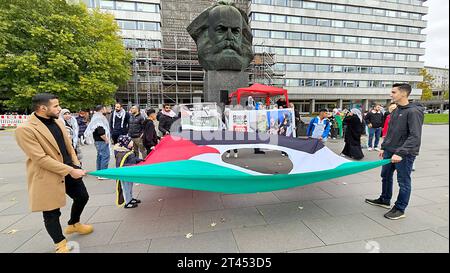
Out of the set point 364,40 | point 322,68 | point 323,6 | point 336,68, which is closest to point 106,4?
point 323,6

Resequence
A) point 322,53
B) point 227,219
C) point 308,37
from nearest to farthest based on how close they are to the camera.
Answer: point 227,219 → point 308,37 → point 322,53

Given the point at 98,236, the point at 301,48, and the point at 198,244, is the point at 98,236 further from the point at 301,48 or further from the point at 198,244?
the point at 301,48

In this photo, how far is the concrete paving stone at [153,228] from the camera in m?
2.95

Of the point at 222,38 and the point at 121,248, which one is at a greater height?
the point at 222,38

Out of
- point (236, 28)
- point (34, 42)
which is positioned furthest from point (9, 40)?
point (236, 28)

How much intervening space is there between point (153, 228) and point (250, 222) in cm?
145

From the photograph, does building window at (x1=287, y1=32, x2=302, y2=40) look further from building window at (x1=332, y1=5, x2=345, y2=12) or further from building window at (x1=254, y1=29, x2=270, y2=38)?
building window at (x1=332, y1=5, x2=345, y2=12)

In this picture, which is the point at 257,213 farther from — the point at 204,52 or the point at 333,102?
the point at 333,102

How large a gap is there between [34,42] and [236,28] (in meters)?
15.5

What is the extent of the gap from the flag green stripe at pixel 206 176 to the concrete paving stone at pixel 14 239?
1.46 metres

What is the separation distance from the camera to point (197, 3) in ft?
124

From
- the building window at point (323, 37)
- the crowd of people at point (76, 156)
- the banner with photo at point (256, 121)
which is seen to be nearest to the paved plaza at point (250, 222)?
the crowd of people at point (76, 156)

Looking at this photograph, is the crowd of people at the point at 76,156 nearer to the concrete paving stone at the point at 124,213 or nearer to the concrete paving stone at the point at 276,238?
the concrete paving stone at the point at 124,213

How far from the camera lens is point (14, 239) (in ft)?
9.61
